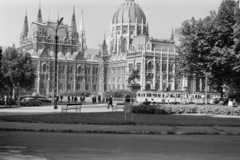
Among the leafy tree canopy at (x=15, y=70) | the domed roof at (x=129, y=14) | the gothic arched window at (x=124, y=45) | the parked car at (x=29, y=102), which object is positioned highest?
the domed roof at (x=129, y=14)

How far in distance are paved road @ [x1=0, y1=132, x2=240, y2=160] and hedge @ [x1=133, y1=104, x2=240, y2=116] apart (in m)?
16.6

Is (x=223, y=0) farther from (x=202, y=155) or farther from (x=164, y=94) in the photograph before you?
(x=164, y=94)

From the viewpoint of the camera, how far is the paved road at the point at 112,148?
12281 mm

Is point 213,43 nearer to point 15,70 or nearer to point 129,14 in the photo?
point 15,70

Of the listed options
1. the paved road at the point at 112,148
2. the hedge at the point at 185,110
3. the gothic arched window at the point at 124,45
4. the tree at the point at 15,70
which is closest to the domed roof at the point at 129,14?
the gothic arched window at the point at 124,45

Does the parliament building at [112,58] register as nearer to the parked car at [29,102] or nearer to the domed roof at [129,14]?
the domed roof at [129,14]

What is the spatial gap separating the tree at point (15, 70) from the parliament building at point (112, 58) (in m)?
51.0

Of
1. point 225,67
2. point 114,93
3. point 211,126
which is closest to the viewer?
point 211,126

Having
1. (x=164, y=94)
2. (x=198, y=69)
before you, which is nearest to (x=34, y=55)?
(x=164, y=94)

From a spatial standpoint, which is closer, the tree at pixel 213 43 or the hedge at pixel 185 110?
the hedge at pixel 185 110

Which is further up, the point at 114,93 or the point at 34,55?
the point at 34,55

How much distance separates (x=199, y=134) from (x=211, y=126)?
3720mm

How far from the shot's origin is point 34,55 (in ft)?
484

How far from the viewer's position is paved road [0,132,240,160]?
12281mm
